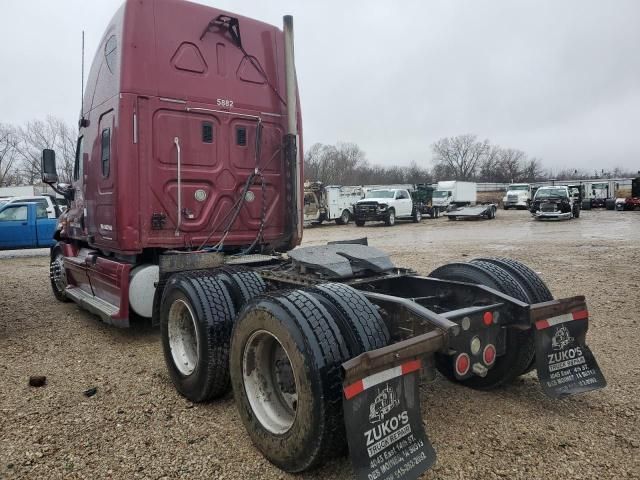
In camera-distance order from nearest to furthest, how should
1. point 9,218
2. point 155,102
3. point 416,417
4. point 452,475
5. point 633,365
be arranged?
1. point 416,417
2. point 452,475
3. point 633,365
4. point 155,102
5. point 9,218

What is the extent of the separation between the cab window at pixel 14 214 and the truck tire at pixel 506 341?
1522 cm

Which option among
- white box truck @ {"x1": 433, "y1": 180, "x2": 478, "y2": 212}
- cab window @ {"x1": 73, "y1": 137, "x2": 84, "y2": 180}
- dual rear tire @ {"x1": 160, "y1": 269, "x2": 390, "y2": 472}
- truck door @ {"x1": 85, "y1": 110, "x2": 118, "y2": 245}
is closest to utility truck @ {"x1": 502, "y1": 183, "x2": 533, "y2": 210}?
white box truck @ {"x1": 433, "y1": 180, "x2": 478, "y2": 212}

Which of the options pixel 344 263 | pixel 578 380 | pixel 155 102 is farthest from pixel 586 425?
pixel 155 102

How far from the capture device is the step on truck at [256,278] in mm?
2328

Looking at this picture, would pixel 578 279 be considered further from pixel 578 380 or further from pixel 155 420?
pixel 155 420

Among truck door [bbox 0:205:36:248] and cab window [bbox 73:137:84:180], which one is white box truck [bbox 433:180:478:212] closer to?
truck door [bbox 0:205:36:248]

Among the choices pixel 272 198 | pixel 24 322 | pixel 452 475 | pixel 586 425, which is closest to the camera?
pixel 452 475

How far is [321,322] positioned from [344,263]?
1.27m

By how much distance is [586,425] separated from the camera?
3.02 m

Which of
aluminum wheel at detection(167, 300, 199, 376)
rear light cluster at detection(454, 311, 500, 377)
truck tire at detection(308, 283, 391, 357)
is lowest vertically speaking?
aluminum wheel at detection(167, 300, 199, 376)

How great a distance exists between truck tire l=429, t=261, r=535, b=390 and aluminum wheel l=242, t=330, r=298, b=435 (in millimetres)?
1012

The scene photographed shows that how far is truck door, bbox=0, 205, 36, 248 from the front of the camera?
14.9m

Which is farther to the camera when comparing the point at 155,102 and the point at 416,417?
the point at 155,102

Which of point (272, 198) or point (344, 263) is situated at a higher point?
point (272, 198)
